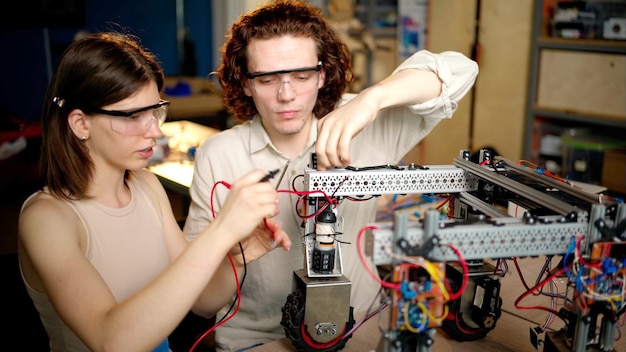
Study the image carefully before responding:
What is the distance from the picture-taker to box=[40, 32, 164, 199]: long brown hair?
4.76 ft

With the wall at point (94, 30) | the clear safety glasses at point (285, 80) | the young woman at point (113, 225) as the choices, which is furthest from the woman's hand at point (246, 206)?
the wall at point (94, 30)

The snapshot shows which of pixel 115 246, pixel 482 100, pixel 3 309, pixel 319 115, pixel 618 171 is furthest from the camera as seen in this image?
pixel 482 100

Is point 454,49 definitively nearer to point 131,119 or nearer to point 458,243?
point 131,119

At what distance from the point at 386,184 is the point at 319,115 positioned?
596mm

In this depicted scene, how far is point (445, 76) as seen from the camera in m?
1.74

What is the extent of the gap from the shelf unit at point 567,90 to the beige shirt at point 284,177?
2331 millimetres

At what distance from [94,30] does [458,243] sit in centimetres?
512

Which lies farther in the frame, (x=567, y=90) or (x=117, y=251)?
(x=567, y=90)

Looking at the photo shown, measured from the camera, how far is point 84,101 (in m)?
1.46

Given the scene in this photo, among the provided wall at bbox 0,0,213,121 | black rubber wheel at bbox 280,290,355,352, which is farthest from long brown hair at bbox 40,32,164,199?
wall at bbox 0,0,213,121

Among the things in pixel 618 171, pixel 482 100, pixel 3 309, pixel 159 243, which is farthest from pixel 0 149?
pixel 618 171

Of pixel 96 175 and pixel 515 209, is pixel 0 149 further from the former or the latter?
pixel 515 209

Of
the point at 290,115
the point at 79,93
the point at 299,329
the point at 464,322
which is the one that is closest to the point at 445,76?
the point at 290,115

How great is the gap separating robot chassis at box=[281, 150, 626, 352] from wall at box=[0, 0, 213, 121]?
3757 mm
